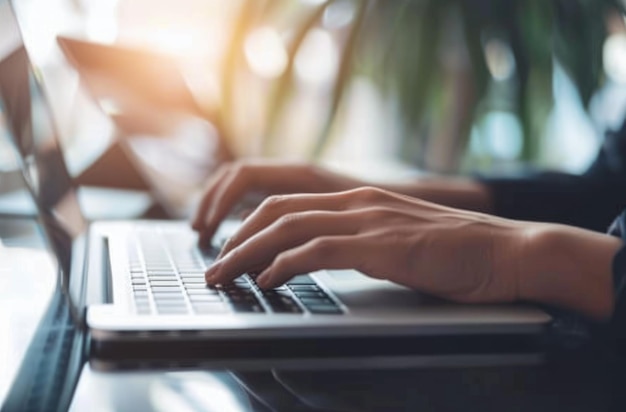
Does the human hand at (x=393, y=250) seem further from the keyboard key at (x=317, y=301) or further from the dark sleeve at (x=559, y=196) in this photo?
the dark sleeve at (x=559, y=196)

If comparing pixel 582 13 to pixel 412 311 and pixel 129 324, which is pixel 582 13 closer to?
pixel 412 311

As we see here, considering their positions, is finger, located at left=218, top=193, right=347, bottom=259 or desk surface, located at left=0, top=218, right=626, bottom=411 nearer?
desk surface, located at left=0, top=218, right=626, bottom=411

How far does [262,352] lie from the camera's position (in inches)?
16.4

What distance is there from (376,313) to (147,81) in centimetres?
77

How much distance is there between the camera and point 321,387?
400 mm

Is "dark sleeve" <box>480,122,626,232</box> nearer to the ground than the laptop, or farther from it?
nearer to the ground

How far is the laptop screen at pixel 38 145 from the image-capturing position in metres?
0.53

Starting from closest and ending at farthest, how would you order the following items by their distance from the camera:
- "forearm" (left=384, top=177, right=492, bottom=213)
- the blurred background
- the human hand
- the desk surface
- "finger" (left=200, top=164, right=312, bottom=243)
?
Answer: the desk surface
the human hand
"finger" (left=200, top=164, right=312, bottom=243)
"forearm" (left=384, top=177, right=492, bottom=213)
the blurred background

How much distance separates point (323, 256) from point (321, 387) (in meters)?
0.10

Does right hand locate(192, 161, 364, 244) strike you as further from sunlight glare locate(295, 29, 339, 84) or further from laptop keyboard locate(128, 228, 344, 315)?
sunlight glare locate(295, 29, 339, 84)

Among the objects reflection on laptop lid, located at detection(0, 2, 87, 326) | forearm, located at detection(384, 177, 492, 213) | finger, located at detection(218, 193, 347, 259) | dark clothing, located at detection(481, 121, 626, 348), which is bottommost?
dark clothing, located at detection(481, 121, 626, 348)

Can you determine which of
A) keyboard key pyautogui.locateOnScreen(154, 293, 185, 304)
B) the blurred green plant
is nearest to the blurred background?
the blurred green plant

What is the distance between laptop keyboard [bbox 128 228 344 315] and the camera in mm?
451

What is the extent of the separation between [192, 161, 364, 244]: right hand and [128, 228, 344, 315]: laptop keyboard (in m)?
0.11
